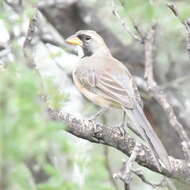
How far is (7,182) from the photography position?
271cm

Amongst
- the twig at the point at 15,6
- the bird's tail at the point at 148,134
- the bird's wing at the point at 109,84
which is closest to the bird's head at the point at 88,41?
the bird's wing at the point at 109,84

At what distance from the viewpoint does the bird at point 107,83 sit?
4.83 meters

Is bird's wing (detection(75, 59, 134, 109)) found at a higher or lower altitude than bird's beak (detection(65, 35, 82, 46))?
lower

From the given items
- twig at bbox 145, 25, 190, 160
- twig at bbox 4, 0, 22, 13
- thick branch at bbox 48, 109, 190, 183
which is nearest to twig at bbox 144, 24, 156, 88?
twig at bbox 145, 25, 190, 160

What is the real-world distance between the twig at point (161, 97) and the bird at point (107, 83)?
0.15m

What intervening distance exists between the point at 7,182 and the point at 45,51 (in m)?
3.82

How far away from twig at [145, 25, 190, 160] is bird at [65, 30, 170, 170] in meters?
0.15

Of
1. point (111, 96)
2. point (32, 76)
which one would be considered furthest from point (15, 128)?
point (111, 96)

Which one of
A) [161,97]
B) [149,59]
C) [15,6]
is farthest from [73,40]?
[161,97]

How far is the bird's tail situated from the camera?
14.5ft

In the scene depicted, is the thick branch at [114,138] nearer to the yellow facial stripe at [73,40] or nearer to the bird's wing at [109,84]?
the bird's wing at [109,84]

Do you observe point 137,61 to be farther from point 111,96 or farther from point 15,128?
point 15,128

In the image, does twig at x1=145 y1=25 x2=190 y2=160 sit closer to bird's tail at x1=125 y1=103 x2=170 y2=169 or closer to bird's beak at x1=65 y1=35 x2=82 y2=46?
bird's tail at x1=125 y1=103 x2=170 y2=169

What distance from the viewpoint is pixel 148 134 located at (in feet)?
15.5
